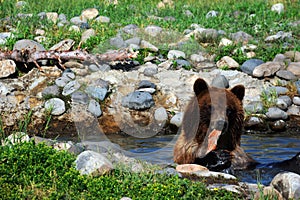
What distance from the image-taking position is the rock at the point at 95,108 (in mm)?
10977

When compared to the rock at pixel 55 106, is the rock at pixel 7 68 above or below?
above

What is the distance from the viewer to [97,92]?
11258mm

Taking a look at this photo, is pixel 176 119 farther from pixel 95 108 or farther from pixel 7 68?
pixel 7 68

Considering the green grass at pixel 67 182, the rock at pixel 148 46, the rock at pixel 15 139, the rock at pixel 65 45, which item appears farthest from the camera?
the rock at pixel 148 46

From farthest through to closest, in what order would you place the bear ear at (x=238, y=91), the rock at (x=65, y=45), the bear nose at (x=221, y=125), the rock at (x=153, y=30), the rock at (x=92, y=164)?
the rock at (x=153, y=30), the rock at (x=65, y=45), the bear ear at (x=238, y=91), the bear nose at (x=221, y=125), the rock at (x=92, y=164)

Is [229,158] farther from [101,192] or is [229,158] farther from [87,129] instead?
[87,129]

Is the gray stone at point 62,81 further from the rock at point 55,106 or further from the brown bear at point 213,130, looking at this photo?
the brown bear at point 213,130

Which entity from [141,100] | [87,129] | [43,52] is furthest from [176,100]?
[43,52]

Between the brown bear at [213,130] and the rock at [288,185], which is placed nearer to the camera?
the rock at [288,185]

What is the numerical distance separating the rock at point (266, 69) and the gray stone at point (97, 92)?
9.21 feet

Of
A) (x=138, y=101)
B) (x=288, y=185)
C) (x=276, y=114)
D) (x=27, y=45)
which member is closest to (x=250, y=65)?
(x=276, y=114)

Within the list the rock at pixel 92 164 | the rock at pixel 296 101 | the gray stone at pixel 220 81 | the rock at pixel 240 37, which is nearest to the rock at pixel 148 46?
the gray stone at pixel 220 81

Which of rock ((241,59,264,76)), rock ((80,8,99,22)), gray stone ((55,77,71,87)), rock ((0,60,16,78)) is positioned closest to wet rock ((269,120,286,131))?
rock ((241,59,264,76))

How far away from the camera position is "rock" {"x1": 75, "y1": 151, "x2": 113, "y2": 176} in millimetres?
6341
